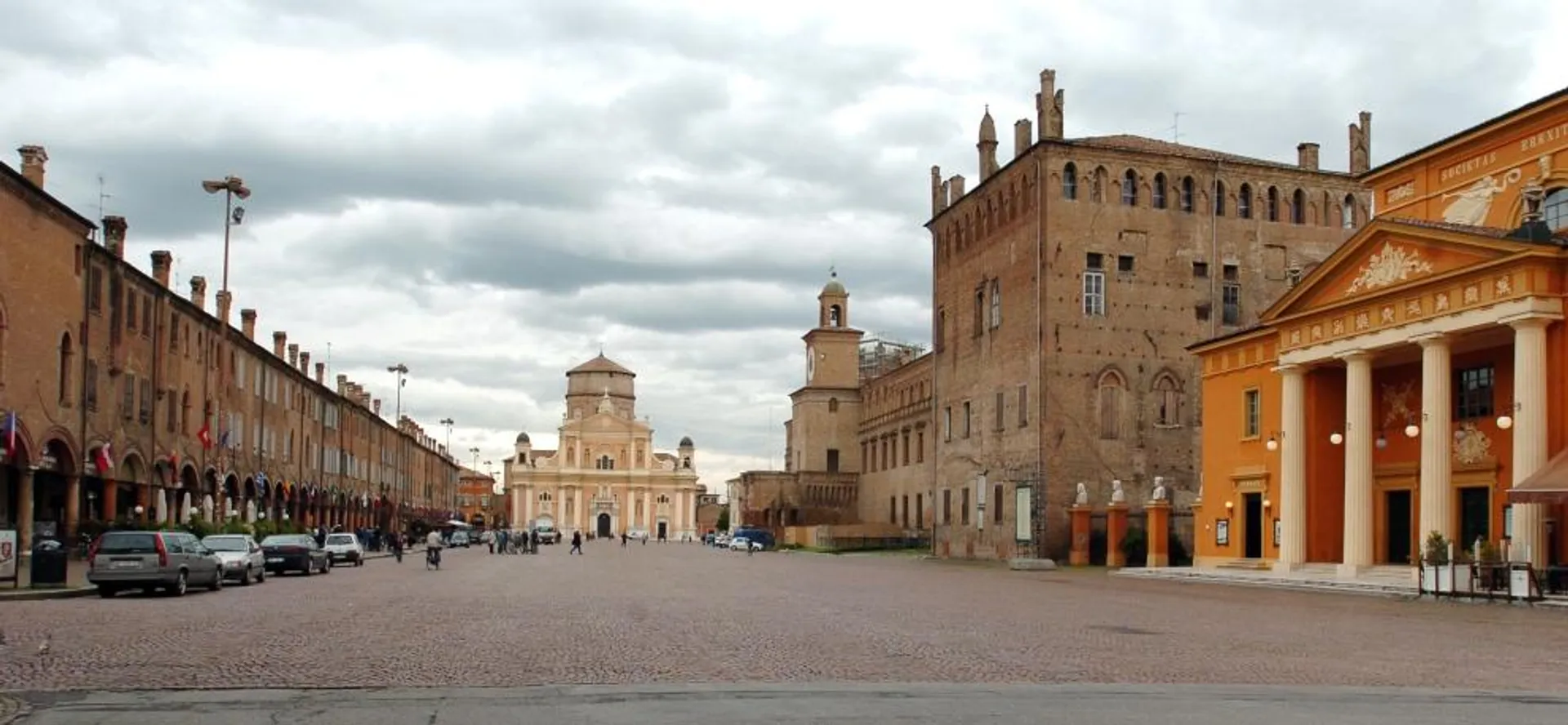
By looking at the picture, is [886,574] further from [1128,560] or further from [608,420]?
[608,420]

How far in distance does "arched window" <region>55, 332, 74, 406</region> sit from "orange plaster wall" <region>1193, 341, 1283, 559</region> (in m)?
34.7

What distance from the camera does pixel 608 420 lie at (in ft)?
557

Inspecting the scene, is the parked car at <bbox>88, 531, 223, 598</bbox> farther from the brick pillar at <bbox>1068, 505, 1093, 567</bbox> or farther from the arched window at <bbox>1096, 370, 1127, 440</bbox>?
the arched window at <bbox>1096, 370, 1127, 440</bbox>

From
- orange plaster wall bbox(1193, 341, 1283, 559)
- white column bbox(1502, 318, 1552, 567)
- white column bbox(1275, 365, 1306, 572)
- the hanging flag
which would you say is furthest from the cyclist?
white column bbox(1502, 318, 1552, 567)

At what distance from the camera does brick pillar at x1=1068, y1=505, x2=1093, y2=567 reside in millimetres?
58312

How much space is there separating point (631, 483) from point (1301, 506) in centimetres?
12987

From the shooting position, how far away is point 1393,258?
3756 cm

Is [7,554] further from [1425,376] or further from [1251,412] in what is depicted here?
[1251,412]

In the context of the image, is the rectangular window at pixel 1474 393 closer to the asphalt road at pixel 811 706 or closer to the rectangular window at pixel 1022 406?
the rectangular window at pixel 1022 406

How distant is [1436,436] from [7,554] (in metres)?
31.3

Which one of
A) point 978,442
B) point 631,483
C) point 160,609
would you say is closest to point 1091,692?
point 160,609

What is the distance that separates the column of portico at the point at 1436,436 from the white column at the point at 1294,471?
604 centimetres

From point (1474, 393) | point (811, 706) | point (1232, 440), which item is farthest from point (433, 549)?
point (811, 706)

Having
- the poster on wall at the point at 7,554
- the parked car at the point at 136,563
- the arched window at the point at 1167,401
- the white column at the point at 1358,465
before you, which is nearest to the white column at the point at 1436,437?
the white column at the point at 1358,465
